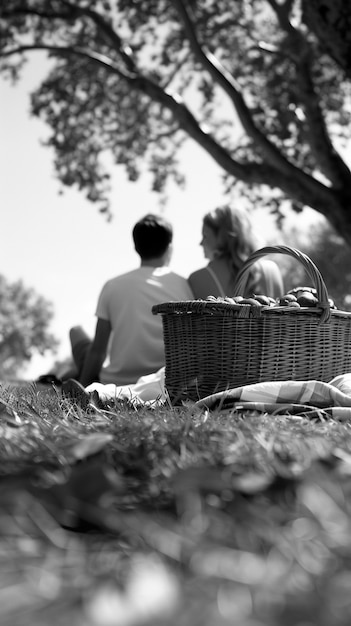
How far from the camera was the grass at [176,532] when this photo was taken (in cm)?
83

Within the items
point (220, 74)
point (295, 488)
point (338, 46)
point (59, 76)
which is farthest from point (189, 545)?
point (59, 76)

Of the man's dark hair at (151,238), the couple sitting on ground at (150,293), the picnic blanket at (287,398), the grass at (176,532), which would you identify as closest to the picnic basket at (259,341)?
the picnic blanket at (287,398)

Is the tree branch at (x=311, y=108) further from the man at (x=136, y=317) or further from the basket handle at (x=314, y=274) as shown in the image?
the basket handle at (x=314, y=274)

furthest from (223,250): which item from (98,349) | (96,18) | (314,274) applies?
(96,18)

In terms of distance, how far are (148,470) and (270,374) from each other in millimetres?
1737

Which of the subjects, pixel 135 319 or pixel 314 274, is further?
pixel 135 319

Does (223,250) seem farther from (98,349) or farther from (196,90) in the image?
(196,90)

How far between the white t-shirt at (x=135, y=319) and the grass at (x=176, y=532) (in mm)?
3046

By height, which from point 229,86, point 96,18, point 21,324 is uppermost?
point 96,18

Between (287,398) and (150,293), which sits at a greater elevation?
(150,293)

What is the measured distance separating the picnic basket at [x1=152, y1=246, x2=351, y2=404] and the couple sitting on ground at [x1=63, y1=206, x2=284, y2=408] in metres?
1.48

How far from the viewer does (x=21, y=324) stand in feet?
154

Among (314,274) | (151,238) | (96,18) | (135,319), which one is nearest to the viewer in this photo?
(314,274)

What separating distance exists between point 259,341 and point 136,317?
1.81 meters
